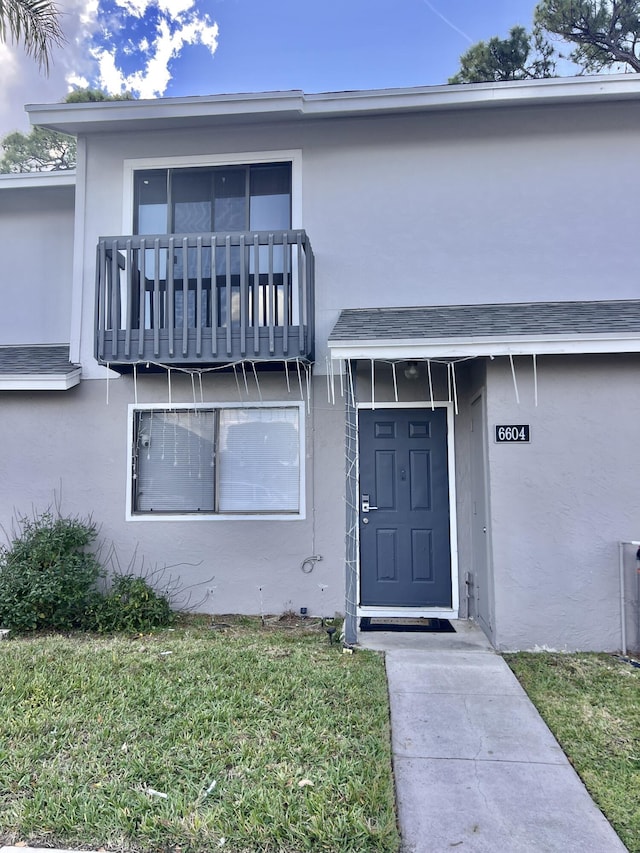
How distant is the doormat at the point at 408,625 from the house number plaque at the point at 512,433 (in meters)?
1.99

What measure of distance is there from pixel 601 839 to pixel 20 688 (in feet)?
12.3

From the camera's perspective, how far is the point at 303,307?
575 centimetres

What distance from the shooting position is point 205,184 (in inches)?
259

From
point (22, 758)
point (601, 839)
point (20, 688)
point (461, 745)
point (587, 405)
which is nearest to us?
point (601, 839)

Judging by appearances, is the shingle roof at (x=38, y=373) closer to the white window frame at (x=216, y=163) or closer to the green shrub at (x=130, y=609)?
the white window frame at (x=216, y=163)

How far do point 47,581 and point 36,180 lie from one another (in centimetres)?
510

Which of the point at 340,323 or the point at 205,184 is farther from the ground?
the point at 205,184

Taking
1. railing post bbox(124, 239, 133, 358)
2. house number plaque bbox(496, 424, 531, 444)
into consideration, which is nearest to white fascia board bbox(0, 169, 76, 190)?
railing post bbox(124, 239, 133, 358)

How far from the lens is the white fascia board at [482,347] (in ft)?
15.6

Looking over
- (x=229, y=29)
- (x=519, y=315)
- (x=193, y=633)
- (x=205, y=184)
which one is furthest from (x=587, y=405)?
(x=229, y=29)

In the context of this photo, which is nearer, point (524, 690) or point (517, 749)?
point (517, 749)

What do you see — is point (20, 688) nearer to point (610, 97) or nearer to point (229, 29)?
point (610, 97)

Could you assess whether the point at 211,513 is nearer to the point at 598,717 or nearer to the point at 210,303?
the point at 210,303

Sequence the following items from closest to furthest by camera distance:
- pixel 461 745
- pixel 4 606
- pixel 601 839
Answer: pixel 601 839 < pixel 461 745 < pixel 4 606
